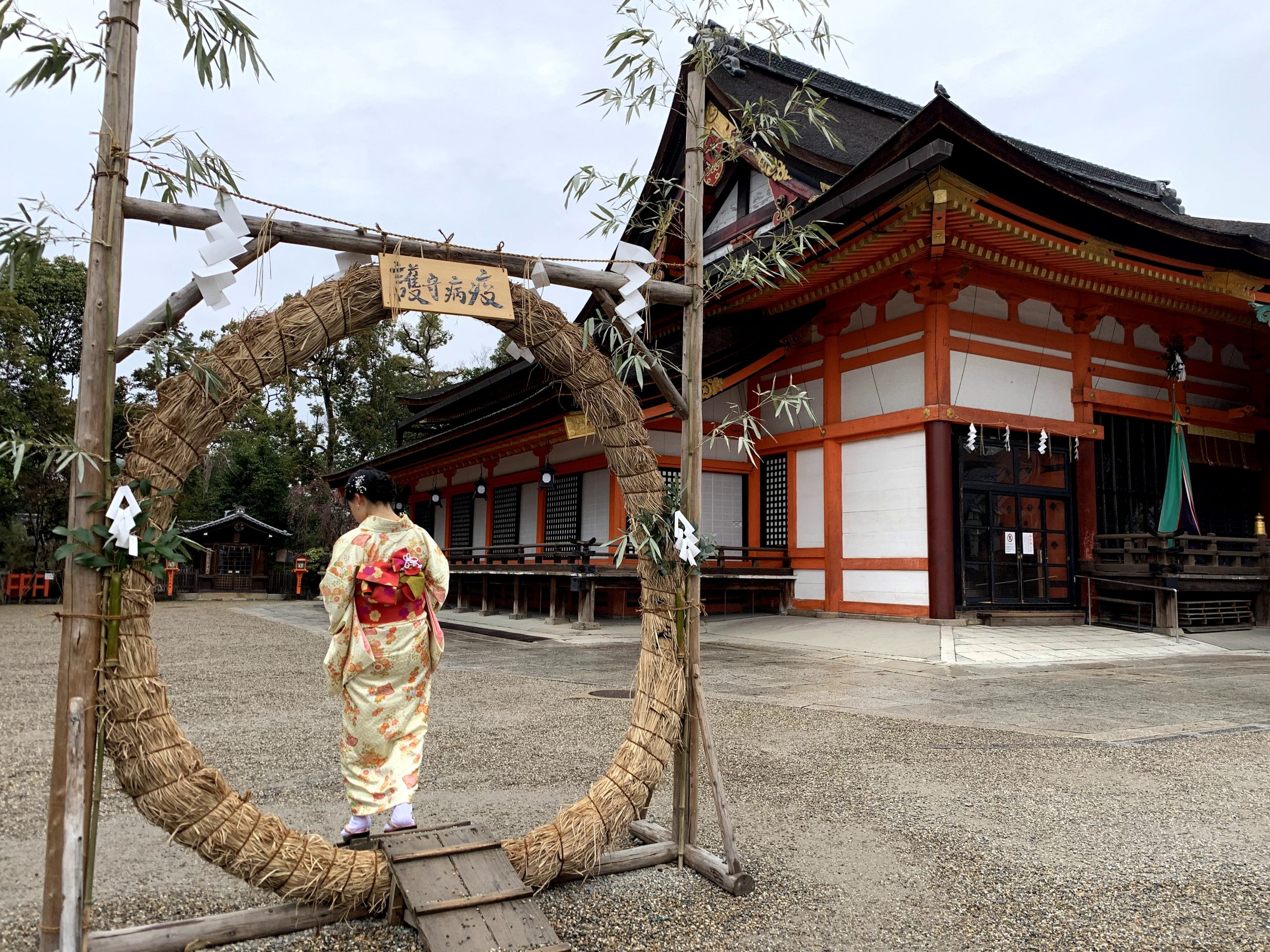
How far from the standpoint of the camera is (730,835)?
3.06m

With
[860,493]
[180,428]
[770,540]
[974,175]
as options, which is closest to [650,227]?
[180,428]

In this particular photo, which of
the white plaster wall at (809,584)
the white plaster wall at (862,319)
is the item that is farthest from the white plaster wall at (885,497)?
the white plaster wall at (862,319)

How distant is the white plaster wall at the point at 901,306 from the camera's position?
1205 centimetres

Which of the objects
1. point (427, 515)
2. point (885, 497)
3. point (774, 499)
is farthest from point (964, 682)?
point (427, 515)

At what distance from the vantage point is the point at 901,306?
40.2ft

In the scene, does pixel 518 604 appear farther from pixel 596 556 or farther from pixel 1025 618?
pixel 1025 618

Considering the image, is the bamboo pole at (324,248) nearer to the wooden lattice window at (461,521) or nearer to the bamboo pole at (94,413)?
the bamboo pole at (94,413)

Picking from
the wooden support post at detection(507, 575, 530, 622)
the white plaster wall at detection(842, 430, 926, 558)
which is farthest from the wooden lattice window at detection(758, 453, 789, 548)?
the wooden support post at detection(507, 575, 530, 622)

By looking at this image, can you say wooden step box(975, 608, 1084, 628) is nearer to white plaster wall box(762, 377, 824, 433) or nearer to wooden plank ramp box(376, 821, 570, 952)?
white plaster wall box(762, 377, 824, 433)

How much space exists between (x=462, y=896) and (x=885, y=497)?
10.3 m

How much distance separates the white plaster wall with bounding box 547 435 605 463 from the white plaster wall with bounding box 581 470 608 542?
1.09ft

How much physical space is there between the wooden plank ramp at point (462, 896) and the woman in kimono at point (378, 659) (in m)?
0.24

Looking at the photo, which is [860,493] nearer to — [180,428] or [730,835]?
[730,835]

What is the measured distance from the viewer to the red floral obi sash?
3205 millimetres
